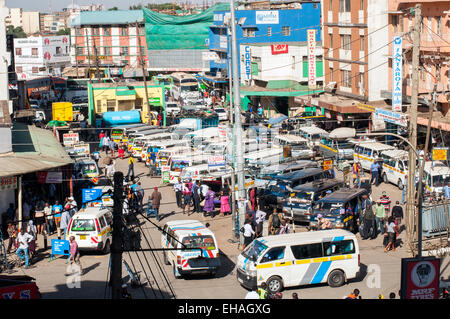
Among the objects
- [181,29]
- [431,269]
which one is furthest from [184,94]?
[431,269]

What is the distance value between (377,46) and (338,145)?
904 centimetres

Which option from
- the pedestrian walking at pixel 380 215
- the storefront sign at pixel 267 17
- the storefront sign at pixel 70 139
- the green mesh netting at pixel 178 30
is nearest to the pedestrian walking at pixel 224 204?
the pedestrian walking at pixel 380 215

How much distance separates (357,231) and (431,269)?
1221 centimetres

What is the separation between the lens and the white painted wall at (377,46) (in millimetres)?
43750

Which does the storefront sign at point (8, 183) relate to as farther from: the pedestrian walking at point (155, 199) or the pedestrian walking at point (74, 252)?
the pedestrian walking at point (155, 199)

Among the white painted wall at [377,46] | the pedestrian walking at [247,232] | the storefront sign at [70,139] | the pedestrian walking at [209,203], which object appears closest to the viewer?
the pedestrian walking at [247,232]

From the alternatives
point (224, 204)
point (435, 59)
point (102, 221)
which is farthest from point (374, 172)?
point (102, 221)

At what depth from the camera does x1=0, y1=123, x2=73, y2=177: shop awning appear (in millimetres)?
27484

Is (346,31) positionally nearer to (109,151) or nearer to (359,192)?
(109,151)

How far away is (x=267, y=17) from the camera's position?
67688 millimetres

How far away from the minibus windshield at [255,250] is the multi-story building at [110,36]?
8929 cm

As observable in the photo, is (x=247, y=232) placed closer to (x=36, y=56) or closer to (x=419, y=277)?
(x=419, y=277)

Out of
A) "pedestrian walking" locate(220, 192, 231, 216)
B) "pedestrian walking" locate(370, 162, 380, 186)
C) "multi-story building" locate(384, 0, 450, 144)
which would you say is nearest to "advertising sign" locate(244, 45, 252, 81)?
"multi-story building" locate(384, 0, 450, 144)

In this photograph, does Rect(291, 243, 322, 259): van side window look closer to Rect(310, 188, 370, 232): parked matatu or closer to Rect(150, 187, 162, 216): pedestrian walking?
Rect(310, 188, 370, 232): parked matatu
